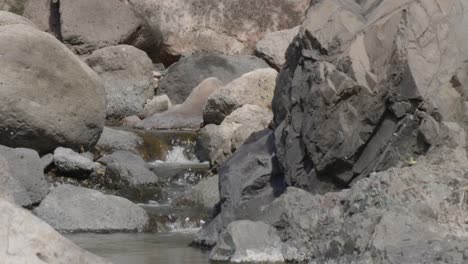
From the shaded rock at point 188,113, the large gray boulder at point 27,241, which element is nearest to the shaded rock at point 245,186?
the large gray boulder at point 27,241

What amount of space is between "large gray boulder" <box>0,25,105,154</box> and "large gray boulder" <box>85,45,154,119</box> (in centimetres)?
495

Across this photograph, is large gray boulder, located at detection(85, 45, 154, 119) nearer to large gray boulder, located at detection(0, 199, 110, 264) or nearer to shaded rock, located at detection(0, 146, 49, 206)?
shaded rock, located at detection(0, 146, 49, 206)

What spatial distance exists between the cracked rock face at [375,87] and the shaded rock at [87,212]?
221cm

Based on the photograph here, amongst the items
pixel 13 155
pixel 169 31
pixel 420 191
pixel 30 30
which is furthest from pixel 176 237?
pixel 169 31

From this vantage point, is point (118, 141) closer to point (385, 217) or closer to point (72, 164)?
point (72, 164)

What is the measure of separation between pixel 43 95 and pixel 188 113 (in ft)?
16.4

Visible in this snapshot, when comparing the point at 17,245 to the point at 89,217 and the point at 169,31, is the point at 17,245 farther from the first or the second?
the point at 169,31

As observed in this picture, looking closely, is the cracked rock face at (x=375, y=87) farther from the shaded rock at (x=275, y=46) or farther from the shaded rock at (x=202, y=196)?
the shaded rock at (x=275, y=46)

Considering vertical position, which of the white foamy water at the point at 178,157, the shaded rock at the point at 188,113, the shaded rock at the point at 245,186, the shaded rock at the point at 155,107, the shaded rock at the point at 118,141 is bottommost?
the shaded rock at the point at 155,107

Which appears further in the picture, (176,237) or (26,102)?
(26,102)

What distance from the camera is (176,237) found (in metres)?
11.0

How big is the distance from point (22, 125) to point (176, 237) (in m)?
3.54

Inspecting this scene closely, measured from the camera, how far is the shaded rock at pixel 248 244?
345 inches

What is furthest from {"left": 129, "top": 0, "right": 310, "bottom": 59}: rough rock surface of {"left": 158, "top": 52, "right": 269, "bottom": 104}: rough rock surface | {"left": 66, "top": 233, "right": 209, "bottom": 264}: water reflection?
{"left": 66, "top": 233, "right": 209, "bottom": 264}: water reflection
